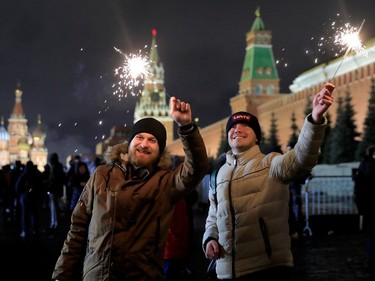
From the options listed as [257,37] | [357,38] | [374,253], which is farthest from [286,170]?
[257,37]

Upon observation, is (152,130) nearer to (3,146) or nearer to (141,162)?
(141,162)

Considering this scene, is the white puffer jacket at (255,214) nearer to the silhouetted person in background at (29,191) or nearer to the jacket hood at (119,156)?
the jacket hood at (119,156)

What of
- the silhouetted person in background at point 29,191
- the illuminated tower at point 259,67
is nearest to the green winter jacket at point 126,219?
the silhouetted person in background at point 29,191

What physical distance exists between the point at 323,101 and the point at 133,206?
2.60ft

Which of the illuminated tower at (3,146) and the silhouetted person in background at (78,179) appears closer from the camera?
the silhouetted person in background at (78,179)

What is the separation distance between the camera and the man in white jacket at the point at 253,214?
2.84m

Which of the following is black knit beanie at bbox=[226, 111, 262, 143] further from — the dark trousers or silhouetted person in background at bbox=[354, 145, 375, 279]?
silhouetted person in background at bbox=[354, 145, 375, 279]

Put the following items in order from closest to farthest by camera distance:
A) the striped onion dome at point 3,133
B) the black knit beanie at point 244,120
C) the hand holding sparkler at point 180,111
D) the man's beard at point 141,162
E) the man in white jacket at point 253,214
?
the hand holding sparkler at point 180,111, the man's beard at point 141,162, the man in white jacket at point 253,214, the black knit beanie at point 244,120, the striped onion dome at point 3,133

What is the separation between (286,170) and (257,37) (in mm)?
68200

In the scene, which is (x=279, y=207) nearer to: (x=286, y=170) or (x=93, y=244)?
(x=286, y=170)

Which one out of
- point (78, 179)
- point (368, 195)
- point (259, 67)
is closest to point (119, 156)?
point (368, 195)

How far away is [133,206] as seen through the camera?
2.44 meters

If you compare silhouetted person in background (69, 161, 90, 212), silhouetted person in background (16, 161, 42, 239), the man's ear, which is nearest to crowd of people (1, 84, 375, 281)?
the man's ear

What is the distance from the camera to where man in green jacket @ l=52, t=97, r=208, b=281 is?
2402mm
